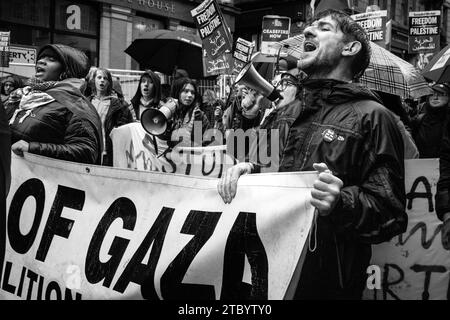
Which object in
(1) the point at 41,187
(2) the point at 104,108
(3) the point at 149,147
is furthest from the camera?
(2) the point at 104,108

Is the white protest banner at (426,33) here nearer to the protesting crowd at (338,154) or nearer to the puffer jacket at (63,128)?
the puffer jacket at (63,128)

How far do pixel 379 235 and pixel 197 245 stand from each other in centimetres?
82

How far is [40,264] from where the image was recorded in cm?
323

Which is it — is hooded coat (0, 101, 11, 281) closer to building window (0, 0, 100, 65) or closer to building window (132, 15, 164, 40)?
building window (0, 0, 100, 65)

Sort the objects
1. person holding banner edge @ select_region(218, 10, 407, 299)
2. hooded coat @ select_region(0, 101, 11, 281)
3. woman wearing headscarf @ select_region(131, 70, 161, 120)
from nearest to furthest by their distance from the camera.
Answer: hooded coat @ select_region(0, 101, 11, 281), person holding banner edge @ select_region(218, 10, 407, 299), woman wearing headscarf @ select_region(131, 70, 161, 120)

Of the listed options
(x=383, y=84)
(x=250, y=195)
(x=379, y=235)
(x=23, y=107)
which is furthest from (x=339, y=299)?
(x=383, y=84)

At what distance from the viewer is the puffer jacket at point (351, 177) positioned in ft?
7.53

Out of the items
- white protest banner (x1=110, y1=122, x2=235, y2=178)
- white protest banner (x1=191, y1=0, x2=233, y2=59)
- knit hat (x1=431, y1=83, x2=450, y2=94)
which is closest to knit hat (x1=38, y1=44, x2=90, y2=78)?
white protest banner (x1=110, y1=122, x2=235, y2=178)

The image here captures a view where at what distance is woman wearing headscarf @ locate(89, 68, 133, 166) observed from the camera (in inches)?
289

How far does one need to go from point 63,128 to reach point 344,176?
209 cm

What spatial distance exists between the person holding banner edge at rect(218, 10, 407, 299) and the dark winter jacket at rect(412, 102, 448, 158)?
430 cm

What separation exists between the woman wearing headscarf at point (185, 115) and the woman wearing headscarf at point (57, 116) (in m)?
1.83

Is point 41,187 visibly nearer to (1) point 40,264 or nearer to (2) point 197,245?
(1) point 40,264

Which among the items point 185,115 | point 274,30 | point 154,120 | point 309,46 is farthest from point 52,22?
point 309,46
